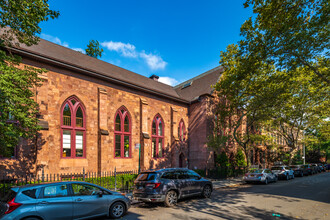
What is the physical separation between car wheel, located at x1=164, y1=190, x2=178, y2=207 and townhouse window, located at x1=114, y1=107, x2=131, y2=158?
29.6 ft

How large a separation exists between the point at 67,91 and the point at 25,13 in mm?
6454

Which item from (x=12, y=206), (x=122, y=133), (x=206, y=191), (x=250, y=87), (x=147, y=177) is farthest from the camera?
(x=250, y=87)

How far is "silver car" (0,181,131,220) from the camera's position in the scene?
5.47 metres

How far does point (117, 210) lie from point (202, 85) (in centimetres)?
2226

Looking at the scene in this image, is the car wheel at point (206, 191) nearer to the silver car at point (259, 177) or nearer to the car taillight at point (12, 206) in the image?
the silver car at point (259, 177)

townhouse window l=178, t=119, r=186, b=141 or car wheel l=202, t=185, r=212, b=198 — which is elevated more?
townhouse window l=178, t=119, r=186, b=141

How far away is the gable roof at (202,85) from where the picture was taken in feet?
83.4

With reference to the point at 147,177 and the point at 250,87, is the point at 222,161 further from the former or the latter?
the point at 147,177

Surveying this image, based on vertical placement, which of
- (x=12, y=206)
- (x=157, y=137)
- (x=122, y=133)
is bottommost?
(x=12, y=206)

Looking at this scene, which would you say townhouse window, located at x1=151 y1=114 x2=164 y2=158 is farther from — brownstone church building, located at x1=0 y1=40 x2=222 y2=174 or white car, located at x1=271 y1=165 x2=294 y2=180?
white car, located at x1=271 y1=165 x2=294 y2=180

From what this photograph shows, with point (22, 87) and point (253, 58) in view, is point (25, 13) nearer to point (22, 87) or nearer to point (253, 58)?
point (22, 87)

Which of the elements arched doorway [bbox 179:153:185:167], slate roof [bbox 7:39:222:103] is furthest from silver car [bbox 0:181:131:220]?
arched doorway [bbox 179:153:185:167]

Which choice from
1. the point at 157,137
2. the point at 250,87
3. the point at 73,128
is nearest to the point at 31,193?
the point at 73,128

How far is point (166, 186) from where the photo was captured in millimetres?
9008
